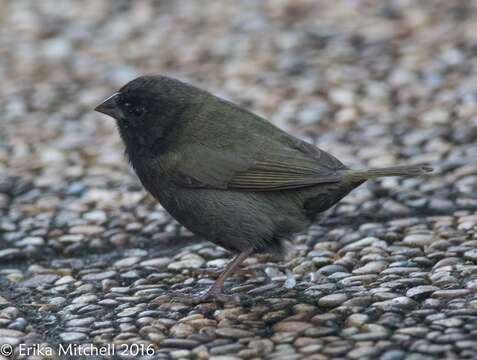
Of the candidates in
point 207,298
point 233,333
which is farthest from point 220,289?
point 233,333

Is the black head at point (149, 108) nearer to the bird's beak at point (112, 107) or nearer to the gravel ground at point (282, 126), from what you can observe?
the bird's beak at point (112, 107)

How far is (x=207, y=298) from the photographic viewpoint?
4.60m

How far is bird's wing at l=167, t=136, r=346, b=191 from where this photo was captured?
4.80m

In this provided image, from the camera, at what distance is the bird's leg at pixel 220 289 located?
4.57m

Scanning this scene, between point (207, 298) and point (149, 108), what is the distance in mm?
1200

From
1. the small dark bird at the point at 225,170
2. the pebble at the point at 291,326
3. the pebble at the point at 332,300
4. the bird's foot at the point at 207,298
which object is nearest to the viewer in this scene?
the pebble at the point at 291,326

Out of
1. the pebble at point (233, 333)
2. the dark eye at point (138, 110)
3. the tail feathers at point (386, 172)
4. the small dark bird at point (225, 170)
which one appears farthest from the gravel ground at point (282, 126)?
the dark eye at point (138, 110)

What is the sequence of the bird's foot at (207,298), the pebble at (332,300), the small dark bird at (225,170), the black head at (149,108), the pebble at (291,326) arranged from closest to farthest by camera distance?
the pebble at (291,326)
the pebble at (332,300)
the bird's foot at (207,298)
the small dark bird at (225,170)
the black head at (149,108)

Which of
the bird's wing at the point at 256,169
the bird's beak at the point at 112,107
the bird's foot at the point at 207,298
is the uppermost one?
the bird's beak at the point at 112,107

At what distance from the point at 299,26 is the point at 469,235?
4208 millimetres

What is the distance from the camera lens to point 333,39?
848 centimetres

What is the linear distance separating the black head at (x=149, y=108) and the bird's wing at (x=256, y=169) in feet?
0.77

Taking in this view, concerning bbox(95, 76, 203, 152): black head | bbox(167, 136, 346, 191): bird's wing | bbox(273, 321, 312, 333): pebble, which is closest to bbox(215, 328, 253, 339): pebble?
bbox(273, 321, 312, 333): pebble

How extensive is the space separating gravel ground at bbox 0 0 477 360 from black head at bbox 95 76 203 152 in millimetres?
756
